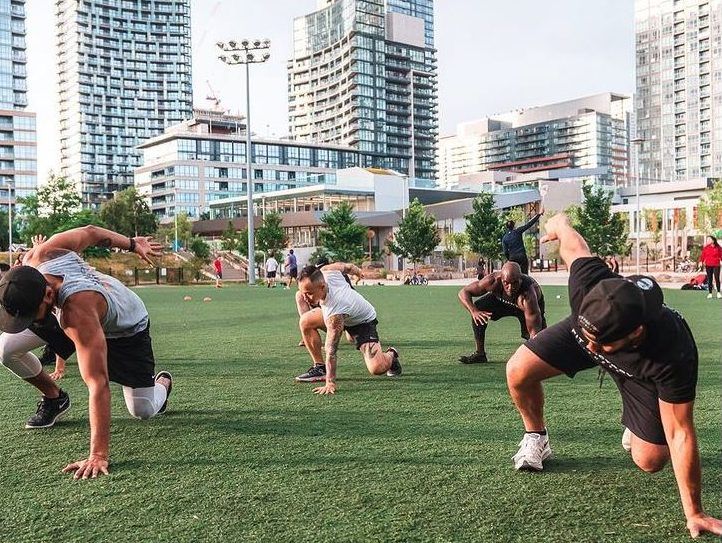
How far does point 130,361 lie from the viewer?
17.0 feet

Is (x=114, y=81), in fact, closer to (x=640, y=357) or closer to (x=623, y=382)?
(x=623, y=382)

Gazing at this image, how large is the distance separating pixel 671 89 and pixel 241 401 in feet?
450

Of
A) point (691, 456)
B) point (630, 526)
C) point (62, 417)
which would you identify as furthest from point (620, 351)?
point (62, 417)

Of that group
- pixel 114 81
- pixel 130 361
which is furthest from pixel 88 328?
pixel 114 81

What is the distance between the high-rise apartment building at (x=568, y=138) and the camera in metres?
169

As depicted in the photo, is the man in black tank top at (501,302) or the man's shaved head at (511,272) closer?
the man's shaved head at (511,272)

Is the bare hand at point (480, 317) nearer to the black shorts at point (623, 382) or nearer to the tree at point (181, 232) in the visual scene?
the black shorts at point (623, 382)

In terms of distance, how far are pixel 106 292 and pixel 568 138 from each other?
178 m

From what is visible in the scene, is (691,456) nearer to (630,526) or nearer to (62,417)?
(630,526)

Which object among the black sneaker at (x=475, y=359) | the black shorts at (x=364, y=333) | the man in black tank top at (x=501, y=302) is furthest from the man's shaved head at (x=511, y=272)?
the black shorts at (x=364, y=333)

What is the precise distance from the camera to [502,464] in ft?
14.3

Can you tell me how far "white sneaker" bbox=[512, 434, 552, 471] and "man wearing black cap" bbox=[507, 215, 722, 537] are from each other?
423 millimetres

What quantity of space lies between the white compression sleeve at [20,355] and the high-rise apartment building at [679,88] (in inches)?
5032

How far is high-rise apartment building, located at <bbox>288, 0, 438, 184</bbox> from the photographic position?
13712 centimetres
